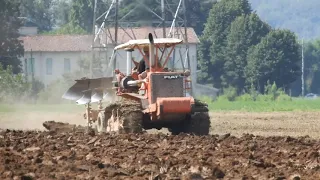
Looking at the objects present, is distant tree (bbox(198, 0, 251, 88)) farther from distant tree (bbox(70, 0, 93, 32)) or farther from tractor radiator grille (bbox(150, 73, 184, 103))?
tractor radiator grille (bbox(150, 73, 184, 103))

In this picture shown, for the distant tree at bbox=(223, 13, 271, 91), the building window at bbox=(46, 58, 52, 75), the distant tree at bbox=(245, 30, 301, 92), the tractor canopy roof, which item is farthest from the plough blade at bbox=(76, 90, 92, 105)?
the distant tree at bbox=(223, 13, 271, 91)

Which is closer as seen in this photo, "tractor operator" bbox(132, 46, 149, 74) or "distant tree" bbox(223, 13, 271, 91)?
"tractor operator" bbox(132, 46, 149, 74)

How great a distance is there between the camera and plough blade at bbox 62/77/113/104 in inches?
1154

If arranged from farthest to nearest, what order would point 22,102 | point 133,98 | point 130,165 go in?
point 22,102
point 133,98
point 130,165

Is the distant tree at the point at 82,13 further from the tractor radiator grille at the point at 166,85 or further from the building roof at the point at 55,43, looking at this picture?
the tractor radiator grille at the point at 166,85

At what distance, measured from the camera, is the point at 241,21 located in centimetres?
10194

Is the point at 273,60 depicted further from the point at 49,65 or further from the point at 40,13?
the point at 40,13

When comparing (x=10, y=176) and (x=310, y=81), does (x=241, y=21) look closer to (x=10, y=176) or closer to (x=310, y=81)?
(x=310, y=81)

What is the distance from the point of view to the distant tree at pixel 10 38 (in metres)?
71.4

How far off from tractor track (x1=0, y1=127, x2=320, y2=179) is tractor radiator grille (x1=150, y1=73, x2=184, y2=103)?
66.3 inches

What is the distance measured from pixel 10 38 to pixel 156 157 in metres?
58.0

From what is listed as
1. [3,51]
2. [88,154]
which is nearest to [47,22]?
[3,51]

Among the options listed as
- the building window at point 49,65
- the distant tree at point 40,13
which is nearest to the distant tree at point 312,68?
the distant tree at point 40,13

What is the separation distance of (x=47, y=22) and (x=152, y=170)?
107m
